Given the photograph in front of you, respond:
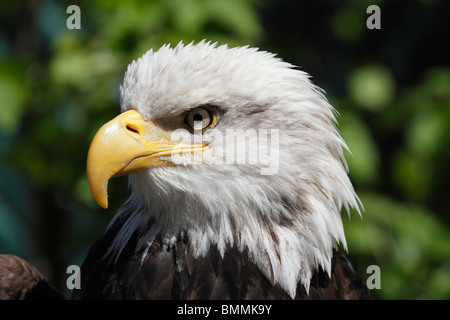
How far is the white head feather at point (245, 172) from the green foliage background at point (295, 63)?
3.05ft

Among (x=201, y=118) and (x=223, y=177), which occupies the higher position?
(x=201, y=118)

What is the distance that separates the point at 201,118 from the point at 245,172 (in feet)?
0.69

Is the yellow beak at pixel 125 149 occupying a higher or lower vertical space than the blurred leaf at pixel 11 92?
lower

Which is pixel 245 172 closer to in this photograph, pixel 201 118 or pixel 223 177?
pixel 223 177

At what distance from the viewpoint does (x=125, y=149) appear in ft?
5.52

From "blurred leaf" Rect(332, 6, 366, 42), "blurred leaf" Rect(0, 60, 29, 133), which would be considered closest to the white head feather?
"blurred leaf" Rect(0, 60, 29, 133)

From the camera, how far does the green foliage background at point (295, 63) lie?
111 inches

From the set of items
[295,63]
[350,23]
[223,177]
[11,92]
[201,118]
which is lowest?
[223,177]

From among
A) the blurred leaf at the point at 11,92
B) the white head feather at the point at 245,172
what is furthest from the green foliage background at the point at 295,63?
the white head feather at the point at 245,172

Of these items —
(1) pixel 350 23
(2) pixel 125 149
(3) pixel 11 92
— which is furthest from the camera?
(1) pixel 350 23

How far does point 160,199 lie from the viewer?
1.74 metres

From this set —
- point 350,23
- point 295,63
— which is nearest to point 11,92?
point 295,63

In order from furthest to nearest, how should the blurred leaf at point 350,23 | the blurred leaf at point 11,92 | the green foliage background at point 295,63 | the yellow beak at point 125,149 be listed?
the blurred leaf at point 350,23
the blurred leaf at point 11,92
the green foliage background at point 295,63
the yellow beak at point 125,149

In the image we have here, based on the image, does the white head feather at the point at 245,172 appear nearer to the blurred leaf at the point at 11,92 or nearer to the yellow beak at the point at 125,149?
the yellow beak at the point at 125,149
